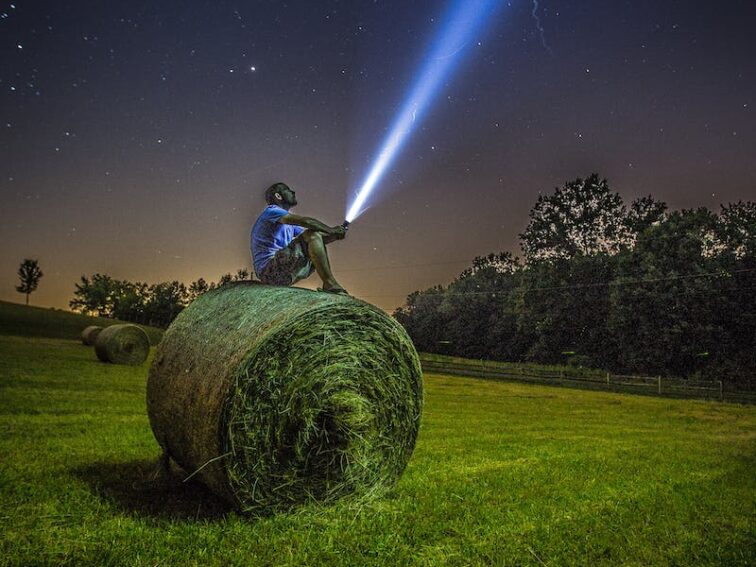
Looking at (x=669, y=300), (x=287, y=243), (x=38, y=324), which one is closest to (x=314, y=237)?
(x=287, y=243)

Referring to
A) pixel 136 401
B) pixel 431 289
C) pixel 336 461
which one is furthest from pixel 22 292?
pixel 336 461

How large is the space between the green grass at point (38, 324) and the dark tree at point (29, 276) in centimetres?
8519

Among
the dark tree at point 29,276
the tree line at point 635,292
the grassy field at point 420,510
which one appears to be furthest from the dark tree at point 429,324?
the dark tree at point 29,276

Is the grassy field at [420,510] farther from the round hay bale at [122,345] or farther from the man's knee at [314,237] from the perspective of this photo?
the round hay bale at [122,345]

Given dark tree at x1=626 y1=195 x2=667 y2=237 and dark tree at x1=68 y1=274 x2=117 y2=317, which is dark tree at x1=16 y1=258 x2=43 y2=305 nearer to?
dark tree at x1=68 y1=274 x2=117 y2=317

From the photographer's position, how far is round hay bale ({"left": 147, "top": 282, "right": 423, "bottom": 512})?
462 centimetres

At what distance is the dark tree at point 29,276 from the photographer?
139 m

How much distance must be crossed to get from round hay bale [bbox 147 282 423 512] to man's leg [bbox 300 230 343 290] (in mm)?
729

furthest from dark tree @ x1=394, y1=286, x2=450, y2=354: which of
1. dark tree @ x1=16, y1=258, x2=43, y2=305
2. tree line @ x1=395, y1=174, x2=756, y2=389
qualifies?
dark tree @ x1=16, y1=258, x2=43, y2=305

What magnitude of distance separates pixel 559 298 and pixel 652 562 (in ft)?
148

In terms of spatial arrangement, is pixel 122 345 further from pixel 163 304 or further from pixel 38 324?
pixel 163 304

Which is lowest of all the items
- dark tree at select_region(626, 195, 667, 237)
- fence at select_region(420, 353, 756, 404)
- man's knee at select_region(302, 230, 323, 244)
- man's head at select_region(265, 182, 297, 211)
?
fence at select_region(420, 353, 756, 404)

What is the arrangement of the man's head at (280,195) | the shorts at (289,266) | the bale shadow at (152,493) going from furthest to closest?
the man's head at (280,195) → the shorts at (289,266) → the bale shadow at (152,493)

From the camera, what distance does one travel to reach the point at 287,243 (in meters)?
6.89
